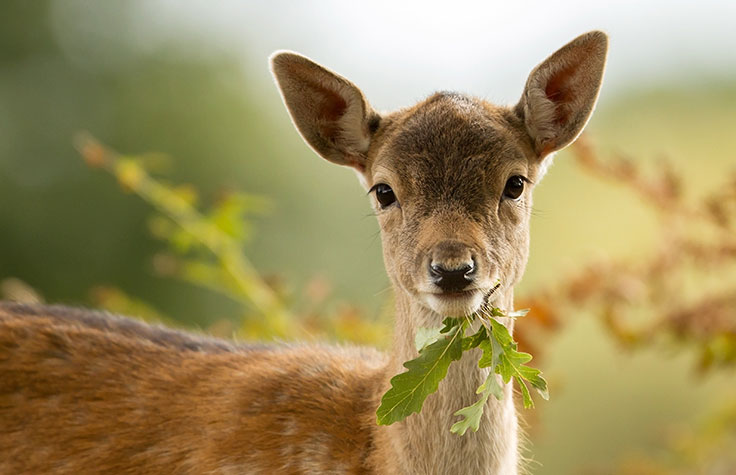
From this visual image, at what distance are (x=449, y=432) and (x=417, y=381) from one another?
1.12 ft

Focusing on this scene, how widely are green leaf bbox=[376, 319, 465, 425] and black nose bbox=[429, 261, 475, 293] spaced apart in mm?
162

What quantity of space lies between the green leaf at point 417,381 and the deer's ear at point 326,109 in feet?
3.06

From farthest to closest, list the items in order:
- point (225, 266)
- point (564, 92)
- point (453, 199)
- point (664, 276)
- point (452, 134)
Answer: point (225, 266) → point (664, 276) → point (564, 92) → point (452, 134) → point (453, 199)

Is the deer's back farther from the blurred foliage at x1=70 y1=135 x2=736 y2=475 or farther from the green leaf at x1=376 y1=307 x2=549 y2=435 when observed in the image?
the blurred foliage at x1=70 y1=135 x2=736 y2=475

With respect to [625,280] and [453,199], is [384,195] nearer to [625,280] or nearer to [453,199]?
[453,199]

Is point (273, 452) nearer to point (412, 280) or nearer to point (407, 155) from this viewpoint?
point (412, 280)

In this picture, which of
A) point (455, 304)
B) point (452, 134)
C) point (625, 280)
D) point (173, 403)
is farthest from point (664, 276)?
point (173, 403)

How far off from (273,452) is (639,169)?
2810 mm

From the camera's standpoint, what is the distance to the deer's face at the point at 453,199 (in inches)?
124

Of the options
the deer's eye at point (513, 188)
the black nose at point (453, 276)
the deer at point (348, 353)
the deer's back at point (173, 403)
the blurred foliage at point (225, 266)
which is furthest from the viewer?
the blurred foliage at point (225, 266)

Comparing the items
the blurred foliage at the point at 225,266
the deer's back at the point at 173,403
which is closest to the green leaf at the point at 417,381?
the deer's back at the point at 173,403

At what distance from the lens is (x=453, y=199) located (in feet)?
10.9

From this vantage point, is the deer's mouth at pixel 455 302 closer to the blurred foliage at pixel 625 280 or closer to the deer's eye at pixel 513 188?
the deer's eye at pixel 513 188

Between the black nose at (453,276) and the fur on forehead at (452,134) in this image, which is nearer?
the black nose at (453,276)
